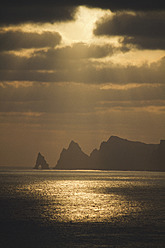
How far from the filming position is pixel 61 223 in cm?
7306

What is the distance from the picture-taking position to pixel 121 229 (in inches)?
2623

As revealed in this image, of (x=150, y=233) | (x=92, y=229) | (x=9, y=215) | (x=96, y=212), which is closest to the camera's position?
(x=150, y=233)

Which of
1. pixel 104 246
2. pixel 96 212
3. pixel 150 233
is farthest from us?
pixel 96 212

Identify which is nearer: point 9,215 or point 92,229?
point 92,229

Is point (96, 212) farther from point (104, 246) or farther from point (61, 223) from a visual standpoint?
point (104, 246)

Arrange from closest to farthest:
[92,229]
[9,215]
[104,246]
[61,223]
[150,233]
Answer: [104,246]
[150,233]
[92,229]
[61,223]
[9,215]

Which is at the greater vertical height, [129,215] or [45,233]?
[129,215]

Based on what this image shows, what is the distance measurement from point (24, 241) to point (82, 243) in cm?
751

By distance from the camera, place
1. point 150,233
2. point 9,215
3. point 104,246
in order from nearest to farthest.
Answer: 1. point 104,246
2. point 150,233
3. point 9,215

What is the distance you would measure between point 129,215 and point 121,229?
64.1ft

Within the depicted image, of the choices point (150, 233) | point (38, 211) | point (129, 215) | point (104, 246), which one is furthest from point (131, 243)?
point (38, 211)

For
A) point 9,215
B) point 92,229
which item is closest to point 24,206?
point 9,215

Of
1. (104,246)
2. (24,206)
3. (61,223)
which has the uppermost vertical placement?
(24,206)

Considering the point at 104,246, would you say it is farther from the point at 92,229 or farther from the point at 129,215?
the point at 129,215
